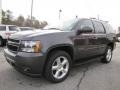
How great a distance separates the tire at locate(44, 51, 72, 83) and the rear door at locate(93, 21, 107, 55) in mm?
1583

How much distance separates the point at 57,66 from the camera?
4043 mm

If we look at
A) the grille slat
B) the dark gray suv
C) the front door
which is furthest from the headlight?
the front door

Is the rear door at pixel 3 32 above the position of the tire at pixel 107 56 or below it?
above

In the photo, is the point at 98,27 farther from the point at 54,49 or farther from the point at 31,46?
the point at 31,46

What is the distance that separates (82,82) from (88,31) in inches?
58.6

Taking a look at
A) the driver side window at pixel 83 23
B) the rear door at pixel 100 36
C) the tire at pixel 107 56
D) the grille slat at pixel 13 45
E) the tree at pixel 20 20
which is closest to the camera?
the grille slat at pixel 13 45

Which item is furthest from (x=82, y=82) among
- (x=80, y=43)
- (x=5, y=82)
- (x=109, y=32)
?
(x=109, y=32)

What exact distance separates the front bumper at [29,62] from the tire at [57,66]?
0.79 ft

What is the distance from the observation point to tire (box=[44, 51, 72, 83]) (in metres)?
3.76

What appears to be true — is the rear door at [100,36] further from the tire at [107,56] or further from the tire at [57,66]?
the tire at [57,66]

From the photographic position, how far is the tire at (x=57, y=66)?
12.3 ft

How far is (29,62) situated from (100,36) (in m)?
2.98

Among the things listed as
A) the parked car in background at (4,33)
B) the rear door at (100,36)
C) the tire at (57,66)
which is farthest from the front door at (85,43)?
the parked car in background at (4,33)

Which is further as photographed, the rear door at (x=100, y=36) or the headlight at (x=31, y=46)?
the rear door at (x=100, y=36)
